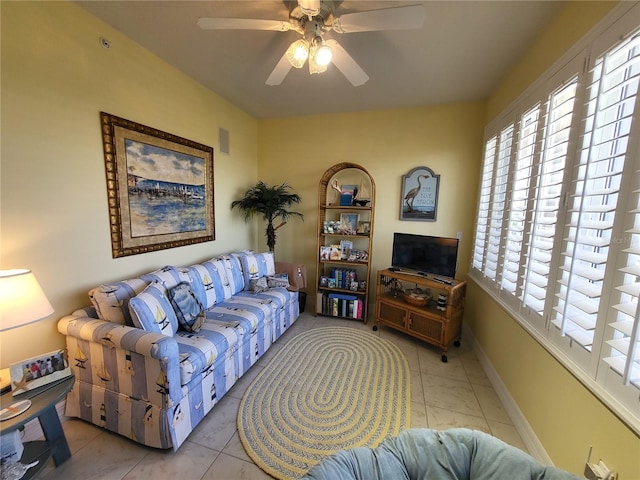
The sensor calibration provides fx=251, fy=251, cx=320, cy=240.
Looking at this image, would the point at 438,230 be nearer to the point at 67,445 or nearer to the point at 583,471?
the point at 583,471

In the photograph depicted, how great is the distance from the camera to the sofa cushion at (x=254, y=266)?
2984 mm

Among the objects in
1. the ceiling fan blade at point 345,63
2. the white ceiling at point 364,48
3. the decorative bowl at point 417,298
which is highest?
the white ceiling at point 364,48

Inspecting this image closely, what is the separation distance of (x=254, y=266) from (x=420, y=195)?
2265 mm

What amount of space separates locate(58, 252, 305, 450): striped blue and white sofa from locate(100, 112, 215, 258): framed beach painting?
0.40 meters

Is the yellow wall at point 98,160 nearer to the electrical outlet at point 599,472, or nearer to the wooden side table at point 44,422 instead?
the electrical outlet at point 599,472

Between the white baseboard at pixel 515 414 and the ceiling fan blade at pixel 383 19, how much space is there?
2.46 m

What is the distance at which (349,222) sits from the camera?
344 centimetres

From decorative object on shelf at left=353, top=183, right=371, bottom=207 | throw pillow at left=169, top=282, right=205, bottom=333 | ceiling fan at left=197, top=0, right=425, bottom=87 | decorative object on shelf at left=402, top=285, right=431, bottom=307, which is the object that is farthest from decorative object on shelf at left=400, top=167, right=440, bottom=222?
throw pillow at left=169, top=282, right=205, bottom=333

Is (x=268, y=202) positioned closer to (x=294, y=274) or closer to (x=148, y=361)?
(x=294, y=274)

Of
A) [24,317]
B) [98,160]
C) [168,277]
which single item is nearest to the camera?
[24,317]

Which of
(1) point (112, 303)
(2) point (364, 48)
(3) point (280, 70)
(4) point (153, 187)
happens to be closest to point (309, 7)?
(3) point (280, 70)

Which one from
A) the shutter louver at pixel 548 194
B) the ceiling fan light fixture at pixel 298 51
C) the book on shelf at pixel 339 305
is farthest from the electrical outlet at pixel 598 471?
the ceiling fan light fixture at pixel 298 51

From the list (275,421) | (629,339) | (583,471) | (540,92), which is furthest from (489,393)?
(540,92)

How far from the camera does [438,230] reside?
10.5 feet
